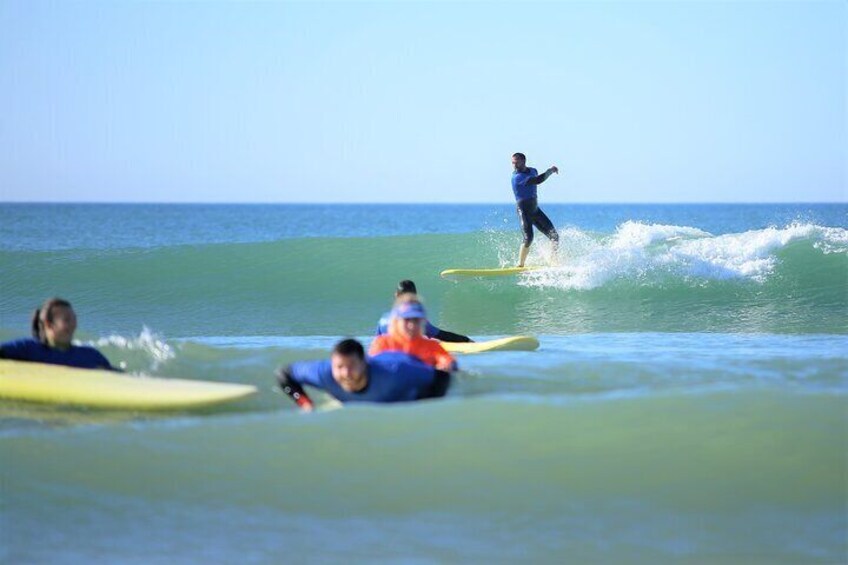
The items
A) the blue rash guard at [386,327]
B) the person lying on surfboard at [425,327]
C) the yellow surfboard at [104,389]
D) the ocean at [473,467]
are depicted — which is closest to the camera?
the ocean at [473,467]

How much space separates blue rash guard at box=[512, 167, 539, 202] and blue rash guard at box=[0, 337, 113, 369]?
26.2 feet

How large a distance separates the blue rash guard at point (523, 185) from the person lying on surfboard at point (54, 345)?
314 inches

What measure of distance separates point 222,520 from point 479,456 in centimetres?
139

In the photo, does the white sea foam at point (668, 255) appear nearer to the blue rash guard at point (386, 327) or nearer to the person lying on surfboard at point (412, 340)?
the blue rash guard at point (386, 327)

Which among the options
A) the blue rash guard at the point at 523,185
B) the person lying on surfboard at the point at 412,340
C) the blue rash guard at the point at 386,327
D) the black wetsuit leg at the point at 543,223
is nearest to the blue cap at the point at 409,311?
the person lying on surfboard at the point at 412,340

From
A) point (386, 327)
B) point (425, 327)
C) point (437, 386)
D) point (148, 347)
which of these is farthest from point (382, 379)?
point (148, 347)

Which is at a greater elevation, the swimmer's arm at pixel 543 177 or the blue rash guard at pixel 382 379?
the swimmer's arm at pixel 543 177

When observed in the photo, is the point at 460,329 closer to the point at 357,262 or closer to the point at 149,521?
the point at 357,262

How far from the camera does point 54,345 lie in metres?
7.81

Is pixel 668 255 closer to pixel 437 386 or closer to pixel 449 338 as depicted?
pixel 449 338

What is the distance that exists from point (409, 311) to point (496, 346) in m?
2.51

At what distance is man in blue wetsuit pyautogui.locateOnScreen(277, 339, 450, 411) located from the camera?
6.48 meters

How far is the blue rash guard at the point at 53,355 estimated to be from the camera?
7812mm

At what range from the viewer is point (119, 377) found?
744cm
